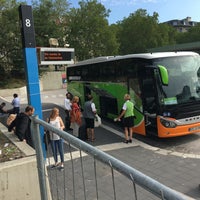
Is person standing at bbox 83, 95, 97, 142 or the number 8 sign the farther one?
person standing at bbox 83, 95, 97, 142

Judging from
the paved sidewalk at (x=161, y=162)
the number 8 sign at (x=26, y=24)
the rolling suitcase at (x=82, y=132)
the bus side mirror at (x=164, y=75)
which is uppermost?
the number 8 sign at (x=26, y=24)

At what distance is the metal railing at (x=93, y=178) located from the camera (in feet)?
6.51

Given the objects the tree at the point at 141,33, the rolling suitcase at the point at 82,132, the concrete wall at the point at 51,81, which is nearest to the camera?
the rolling suitcase at the point at 82,132

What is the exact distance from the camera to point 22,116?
25.5ft

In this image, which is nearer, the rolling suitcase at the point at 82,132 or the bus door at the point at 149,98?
the bus door at the point at 149,98

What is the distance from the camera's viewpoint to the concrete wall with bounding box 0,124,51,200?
14.7ft

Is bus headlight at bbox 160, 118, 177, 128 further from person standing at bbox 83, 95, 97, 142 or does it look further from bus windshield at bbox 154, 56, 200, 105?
Result: person standing at bbox 83, 95, 97, 142

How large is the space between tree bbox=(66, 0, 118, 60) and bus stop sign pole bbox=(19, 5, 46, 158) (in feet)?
144

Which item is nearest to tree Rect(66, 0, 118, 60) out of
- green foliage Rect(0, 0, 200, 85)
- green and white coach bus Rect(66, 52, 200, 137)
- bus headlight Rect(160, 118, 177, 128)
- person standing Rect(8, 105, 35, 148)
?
green foliage Rect(0, 0, 200, 85)

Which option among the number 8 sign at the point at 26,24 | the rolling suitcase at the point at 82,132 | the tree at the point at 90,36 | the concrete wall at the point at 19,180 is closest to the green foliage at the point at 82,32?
the tree at the point at 90,36

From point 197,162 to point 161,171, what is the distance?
1240 mm

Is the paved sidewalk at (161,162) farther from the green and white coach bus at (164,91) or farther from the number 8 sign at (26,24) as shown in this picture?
the number 8 sign at (26,24)

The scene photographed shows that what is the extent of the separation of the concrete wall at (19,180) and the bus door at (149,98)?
6.28 metres

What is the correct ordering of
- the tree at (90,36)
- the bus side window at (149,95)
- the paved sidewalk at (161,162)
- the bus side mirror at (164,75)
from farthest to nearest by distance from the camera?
the tree at (90,36)
the bus side window at (149,95)
the bus side mirror at (164,75)
the paved sidewalk at (161,162)
